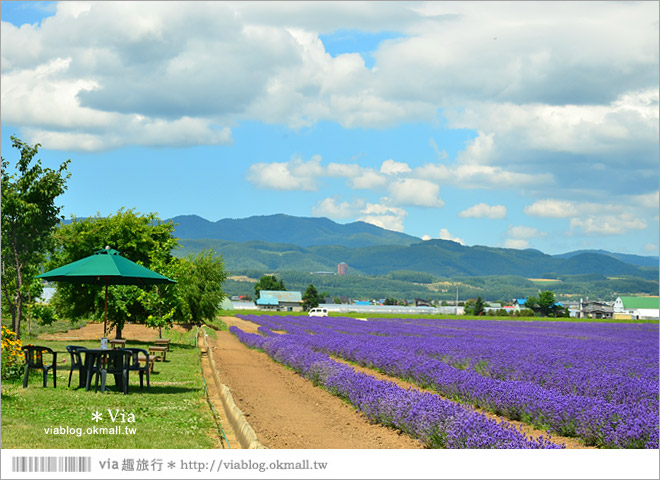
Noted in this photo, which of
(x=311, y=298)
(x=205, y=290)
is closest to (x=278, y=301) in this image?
(x=311, y=298)

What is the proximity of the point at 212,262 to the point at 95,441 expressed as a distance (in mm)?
37026

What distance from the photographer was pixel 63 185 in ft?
49.4

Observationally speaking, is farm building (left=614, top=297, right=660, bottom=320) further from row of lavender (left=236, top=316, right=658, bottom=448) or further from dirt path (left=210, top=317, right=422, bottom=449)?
dirt path (left=210, top=317, right=422, bottom=449)

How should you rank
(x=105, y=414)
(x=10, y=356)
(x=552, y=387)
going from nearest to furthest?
(x=105, y=414)
(x=10, y=356)
(x=552, y=387)

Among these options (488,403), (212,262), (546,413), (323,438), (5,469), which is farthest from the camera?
(212,262)

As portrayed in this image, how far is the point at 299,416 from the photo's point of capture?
10.9 m

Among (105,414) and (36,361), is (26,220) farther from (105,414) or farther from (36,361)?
(105,414)

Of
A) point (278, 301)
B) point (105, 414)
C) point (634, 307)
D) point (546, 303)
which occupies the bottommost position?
point (634, 307)

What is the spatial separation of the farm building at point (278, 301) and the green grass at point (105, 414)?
378ft

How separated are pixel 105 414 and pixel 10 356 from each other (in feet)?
13.8

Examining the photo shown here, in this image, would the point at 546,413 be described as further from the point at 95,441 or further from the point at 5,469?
the point at 5,469

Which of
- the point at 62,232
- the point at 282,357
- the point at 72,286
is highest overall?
Result: the point at 62,232

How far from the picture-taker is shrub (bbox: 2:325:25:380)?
11.9 m

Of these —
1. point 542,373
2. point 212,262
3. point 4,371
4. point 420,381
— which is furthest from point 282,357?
point 212,262
